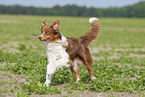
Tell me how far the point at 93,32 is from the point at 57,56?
1.75 m

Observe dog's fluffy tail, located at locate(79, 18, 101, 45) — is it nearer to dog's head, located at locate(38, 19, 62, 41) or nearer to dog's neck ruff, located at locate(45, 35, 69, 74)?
dog's neck ruff, located at locate(45, 35, 69, 74)

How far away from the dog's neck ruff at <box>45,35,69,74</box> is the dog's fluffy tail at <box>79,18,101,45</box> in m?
1.22

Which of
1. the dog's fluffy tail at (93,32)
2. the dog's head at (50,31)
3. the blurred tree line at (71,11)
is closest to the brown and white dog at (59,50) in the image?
the dog's head at (50,31)

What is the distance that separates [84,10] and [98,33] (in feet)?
335

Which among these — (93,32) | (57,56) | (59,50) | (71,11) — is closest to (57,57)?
(57,56)

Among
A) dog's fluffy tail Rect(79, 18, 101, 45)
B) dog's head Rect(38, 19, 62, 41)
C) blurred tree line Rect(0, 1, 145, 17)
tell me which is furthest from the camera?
blurred tree line Rect(0, 1, 145, 17)

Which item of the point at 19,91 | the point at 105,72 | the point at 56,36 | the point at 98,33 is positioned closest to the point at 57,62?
the point at 56,36

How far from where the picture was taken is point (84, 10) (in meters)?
108

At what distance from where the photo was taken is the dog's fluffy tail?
734 centimetres

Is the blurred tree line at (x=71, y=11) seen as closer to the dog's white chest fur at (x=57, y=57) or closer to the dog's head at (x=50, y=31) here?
the dog's white chest fur at (x=57, y=57)

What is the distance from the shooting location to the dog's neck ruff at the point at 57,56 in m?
6.19

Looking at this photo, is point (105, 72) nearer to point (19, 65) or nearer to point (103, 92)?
point (103, 92)

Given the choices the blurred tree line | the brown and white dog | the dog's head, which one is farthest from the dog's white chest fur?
the blurred tree line

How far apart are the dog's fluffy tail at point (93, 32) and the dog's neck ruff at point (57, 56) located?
1.22m
